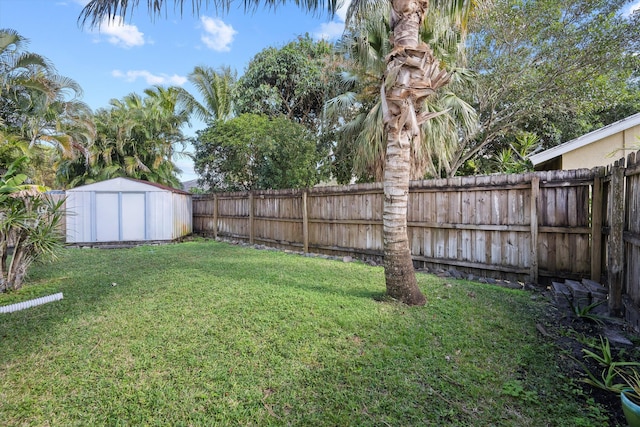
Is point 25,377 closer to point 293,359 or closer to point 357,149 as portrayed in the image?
point 293,359

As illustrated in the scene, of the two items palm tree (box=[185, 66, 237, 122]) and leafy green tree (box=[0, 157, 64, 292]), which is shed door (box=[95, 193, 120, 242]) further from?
palm tree (box=[185, 66, 237, 122])

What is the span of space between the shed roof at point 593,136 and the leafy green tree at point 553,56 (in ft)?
8.60

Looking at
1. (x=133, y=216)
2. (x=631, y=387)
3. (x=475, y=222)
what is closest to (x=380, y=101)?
(x=475, y=222)

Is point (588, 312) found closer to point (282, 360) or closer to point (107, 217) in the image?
point (282, 360)

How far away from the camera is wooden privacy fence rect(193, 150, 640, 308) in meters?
3.25

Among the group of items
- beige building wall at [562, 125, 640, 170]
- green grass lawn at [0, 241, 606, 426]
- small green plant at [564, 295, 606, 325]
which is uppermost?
beige building wall at [562, 125, 640, 170]

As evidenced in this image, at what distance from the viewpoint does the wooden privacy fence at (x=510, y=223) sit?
325 centimetres

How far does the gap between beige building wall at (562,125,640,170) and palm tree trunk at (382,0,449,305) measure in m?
6.03

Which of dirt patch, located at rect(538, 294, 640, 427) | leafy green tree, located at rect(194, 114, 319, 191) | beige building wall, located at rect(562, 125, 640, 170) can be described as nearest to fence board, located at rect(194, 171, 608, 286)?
leafy green tree, located at rect(194, 114, 319, 191)

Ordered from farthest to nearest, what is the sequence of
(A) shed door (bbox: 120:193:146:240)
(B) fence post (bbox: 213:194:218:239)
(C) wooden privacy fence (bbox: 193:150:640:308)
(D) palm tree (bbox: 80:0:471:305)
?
(B) fence post (bbox: 213:194:218:239), (A) shed door (bbox: 120:193:146:240), (D) palm tree (bbox: 80:0:471:305), (C) wooden privacy fence (bbox: 193:150:640:308)

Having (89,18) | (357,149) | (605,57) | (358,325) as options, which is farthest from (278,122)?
(605,57)

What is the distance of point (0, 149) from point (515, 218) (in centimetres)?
1359

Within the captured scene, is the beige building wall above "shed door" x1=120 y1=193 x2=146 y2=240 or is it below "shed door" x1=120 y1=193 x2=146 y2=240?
above

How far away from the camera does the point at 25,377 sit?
231 cm
